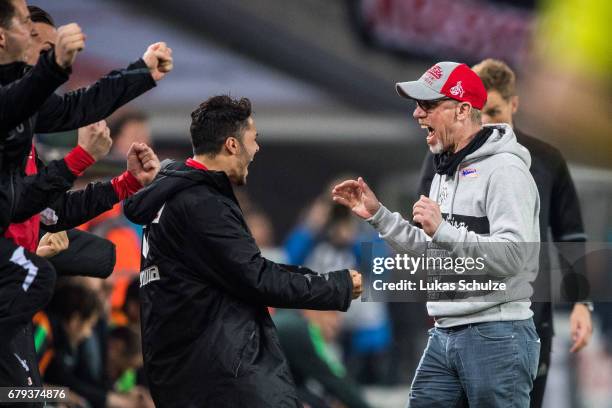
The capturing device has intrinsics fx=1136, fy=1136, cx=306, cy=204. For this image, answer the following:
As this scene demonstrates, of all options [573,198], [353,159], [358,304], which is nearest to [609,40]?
[353,159]

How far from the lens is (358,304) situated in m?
9.34

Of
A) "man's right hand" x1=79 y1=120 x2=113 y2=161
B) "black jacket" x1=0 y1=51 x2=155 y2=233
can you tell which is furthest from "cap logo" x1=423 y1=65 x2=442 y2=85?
"man's right hand" x1=79 y1=120 x2=113 y2=161

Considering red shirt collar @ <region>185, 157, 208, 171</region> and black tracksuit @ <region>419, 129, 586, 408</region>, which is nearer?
red shirt collar @ <region>185, 157, 208, 171</region>

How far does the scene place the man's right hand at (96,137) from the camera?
444 centimetres

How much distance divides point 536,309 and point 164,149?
31.4ft

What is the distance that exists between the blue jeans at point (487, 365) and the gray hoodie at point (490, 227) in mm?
48

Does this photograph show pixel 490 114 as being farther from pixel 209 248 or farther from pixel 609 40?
pixel 609 40

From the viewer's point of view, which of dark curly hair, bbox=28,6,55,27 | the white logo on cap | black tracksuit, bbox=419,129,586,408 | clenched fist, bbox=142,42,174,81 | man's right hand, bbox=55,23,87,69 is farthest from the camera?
black tracksuit, bbox=419,129,586,408

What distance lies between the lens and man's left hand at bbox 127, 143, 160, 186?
15.2 feet

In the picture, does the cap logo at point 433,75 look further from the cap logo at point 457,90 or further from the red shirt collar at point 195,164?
the red shirt collar at point 195,164

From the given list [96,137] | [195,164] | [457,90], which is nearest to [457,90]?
[457,90]

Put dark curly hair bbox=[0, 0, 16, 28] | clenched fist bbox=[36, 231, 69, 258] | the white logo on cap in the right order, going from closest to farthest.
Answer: dark curly hair bbox=[0, 0, 16, 28] < the white logo on cap < clenched fist bbox=[36, 231, 69, 258]

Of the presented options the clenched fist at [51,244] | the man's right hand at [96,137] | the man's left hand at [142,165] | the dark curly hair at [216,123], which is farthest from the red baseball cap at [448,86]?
the clenched fist at [51,244]

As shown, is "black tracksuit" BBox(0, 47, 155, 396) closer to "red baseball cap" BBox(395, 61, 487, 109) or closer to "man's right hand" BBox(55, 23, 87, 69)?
"man's right hand" BBox(55, 23, 87, 69)
